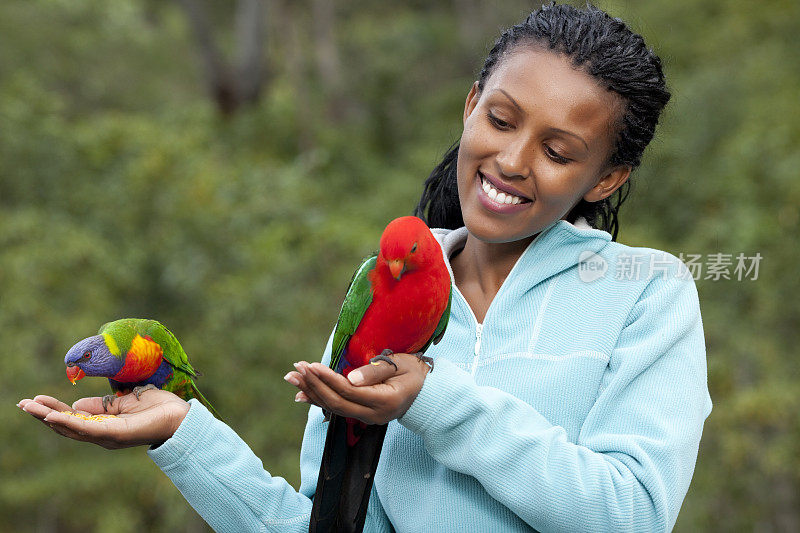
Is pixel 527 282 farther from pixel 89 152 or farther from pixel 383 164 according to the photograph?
pixel 383 164

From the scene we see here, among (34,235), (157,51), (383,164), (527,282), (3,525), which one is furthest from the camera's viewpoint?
(157,51)

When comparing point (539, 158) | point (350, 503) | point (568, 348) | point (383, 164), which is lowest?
point (383, 164)

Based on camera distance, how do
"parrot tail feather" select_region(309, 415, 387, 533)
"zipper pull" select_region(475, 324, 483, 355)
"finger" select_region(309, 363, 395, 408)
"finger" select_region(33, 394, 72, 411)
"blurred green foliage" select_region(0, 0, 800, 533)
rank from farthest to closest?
"blurred green foliage" select_region(0, 0, 800, 533) < "zipper pull" select_region(475, 324, 483, 355) < "parrot tail feather" select_region(309, 415, 387, 533) < "finger" select_region(33, 394, 72, 411) < "finger" select_region(309, 363, 395, 408)

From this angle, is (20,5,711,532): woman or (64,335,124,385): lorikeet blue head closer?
(20,5,711,532): woman

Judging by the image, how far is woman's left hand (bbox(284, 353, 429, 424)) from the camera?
1013 millimetres

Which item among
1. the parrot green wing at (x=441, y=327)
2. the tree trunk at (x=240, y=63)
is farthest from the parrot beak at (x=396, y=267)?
the tree trunk at (x=240, y=63)

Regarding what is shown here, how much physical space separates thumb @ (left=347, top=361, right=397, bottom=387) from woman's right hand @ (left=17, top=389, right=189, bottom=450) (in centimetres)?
32

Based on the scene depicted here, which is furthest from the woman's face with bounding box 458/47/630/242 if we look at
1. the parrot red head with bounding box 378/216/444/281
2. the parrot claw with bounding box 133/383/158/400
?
the parrot claw with bounding box 133/383/158/400

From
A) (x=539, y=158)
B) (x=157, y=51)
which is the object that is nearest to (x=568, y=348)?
(x=539, y=158)

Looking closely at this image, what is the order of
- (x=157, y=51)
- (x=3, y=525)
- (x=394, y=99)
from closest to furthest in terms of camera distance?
1. (x=3, y=525)
2. (x=394, y=99)
3. (x=157, y=51)

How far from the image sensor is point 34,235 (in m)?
4.52

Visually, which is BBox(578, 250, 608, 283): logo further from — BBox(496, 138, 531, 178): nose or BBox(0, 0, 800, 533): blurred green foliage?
BBox(0, 0, 800, 533): blurred green foliage

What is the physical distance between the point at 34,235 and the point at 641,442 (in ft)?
13.9

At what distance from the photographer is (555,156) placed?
1249 millimetres
